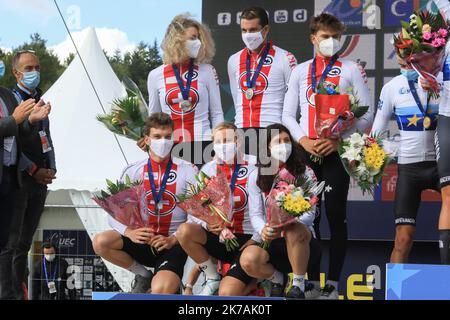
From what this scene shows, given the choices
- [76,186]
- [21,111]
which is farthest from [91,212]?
[21,111]

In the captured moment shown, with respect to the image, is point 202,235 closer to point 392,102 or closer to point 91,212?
point 392,102

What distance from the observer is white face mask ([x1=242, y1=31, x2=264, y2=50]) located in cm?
546

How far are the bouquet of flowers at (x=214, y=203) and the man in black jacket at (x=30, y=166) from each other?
3.75 feet

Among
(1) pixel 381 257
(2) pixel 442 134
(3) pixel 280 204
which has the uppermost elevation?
(2) pixel 442 134

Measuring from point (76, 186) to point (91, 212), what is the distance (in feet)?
A: 1.14

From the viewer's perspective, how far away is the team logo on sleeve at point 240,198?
5.13 meters

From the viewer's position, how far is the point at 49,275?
25.2ft

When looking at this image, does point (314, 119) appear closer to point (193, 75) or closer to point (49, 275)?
point (193, 75)

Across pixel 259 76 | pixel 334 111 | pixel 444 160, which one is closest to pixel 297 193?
pixel 334 111

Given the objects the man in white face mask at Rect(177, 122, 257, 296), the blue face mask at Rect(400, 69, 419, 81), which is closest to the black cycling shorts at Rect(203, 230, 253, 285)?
the man in white face mask at Rect(177, 122, 257, 296)

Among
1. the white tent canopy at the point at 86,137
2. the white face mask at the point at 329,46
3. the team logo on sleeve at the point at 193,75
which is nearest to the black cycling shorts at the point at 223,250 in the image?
the team logo on sleeve at the point at 193,75

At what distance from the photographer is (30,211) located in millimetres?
5738

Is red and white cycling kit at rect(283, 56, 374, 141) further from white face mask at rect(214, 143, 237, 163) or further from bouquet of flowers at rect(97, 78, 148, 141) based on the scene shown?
bouquet of flowers at rect(97, 78, 148, 141)

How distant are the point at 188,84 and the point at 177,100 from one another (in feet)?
0.40
